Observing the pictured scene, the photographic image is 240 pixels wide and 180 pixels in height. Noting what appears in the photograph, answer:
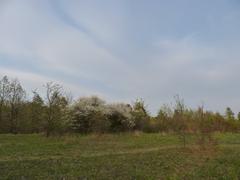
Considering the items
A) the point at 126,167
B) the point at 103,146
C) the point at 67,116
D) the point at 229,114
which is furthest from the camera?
the point at 229,114

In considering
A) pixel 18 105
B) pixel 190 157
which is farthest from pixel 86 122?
pixel 190 157

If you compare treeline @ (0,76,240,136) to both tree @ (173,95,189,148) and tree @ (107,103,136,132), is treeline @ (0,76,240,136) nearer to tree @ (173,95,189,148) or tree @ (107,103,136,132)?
tree @ (107,103,136,132)

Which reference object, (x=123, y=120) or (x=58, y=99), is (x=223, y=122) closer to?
(x=123, y=120)

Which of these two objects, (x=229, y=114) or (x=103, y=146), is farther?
(x=229, y=114)

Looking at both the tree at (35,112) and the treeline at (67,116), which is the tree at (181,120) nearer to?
the treeline at (67,116)

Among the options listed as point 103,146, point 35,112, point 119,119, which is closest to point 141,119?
point 119,119

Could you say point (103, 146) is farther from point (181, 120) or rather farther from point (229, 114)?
A: point (229, 114)

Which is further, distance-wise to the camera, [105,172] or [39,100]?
[39,100]

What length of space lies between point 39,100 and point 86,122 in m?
6.51

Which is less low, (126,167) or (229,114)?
(229,114)

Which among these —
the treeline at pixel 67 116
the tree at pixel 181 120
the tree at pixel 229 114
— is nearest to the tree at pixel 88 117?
the treeline at pixel 67 116

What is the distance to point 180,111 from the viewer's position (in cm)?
2280

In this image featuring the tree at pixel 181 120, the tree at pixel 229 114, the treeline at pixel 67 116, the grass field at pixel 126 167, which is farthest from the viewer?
the tree at pixel 229 114

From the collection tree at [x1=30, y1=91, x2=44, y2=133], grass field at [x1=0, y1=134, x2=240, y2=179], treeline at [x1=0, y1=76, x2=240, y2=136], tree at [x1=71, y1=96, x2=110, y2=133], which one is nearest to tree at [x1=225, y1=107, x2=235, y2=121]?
treeline at [x1=0, y1=76, x2=240, y2=136]
